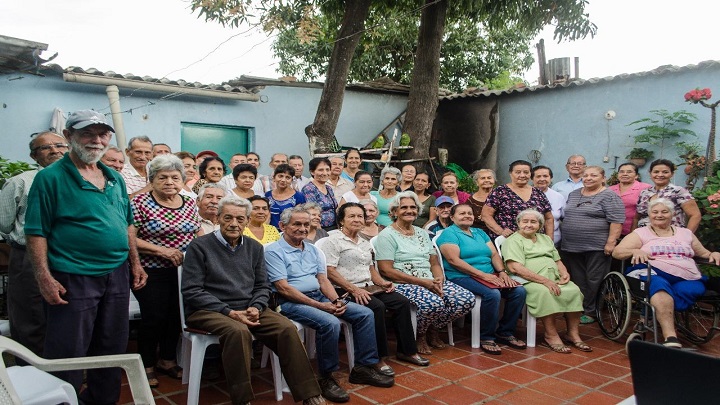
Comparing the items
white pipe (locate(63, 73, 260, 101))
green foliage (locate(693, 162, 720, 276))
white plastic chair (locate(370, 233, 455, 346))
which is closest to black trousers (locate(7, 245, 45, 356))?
white plastic chair (locate(370, 233, 455, 346))

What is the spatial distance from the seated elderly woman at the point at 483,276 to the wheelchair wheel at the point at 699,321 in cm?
148

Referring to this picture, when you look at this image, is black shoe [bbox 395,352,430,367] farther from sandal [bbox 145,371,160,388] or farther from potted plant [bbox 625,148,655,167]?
potted plant [bbox 625,148,655,167]

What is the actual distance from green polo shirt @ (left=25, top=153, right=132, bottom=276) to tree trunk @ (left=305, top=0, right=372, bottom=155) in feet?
16.0

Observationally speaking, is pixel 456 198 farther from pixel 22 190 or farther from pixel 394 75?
pixel 394 75

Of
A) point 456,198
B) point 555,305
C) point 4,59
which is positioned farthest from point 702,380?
point 4,59

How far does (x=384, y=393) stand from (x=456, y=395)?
475mm

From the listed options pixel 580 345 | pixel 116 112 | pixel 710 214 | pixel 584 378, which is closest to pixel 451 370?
pixel 584 378

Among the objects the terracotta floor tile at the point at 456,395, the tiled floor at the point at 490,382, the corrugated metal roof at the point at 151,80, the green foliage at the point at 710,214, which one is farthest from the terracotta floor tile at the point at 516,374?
the corrugated metal roof at the point at 151,80

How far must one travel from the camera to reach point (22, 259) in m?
3.15

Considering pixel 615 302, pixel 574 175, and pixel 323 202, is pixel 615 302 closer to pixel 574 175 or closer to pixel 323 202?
pixel 574 175

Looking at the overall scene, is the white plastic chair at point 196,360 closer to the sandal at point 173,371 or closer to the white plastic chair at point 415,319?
the sandal at point 173,371

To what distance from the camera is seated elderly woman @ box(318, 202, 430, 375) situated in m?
4.04

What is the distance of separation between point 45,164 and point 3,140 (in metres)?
4.61

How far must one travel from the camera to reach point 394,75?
13.9 m
